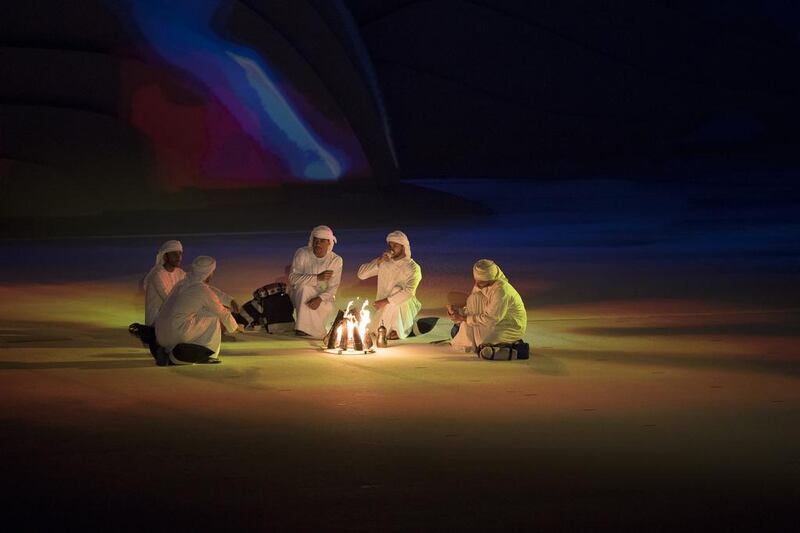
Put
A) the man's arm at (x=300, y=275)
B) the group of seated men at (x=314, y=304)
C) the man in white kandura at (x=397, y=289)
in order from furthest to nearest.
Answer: the man's arm at (x=300, y=275)
the man in white kandura at (x=397, y=289)
the group of seated men at (x=314, y=304)

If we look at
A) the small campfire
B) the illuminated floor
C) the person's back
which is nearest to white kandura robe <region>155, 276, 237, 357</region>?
the illuminated floor

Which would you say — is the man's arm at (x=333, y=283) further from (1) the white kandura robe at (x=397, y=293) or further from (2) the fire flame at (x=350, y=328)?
(2) the fire flame at (x=350, y=328)

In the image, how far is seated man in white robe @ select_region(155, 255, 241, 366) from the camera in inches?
429

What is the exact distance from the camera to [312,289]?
1309cm

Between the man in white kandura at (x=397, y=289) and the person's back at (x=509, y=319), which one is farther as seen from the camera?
the man in white kandura at (x=397, y=289)

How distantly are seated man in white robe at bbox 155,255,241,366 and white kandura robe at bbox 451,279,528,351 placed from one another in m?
1.90

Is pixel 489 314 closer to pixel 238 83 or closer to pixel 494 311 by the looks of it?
pixel 494 311

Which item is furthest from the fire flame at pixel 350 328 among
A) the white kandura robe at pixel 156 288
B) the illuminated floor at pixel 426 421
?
the white kandura robe at pixel 156 288

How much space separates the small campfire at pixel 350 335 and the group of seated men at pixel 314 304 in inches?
27.4

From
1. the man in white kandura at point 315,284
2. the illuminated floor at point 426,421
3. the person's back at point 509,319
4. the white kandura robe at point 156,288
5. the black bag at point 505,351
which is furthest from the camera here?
the man in white kandura at point 315,284

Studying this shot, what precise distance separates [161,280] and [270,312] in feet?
4.29

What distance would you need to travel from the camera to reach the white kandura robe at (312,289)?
42.3 feet

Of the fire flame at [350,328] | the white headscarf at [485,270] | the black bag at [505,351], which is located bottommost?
the black bag at [505,351]

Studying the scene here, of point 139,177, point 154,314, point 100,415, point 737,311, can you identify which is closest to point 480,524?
point 100,415
